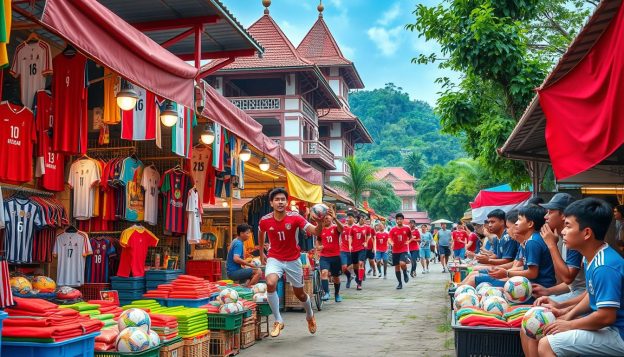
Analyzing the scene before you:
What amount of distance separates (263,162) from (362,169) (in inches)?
1048

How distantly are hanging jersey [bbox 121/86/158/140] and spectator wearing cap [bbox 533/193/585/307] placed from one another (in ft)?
19.1

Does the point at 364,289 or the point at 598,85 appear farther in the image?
the point at 364,289

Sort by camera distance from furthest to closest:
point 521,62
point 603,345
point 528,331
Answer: point 521,62 → point 528,331 → point 603,345

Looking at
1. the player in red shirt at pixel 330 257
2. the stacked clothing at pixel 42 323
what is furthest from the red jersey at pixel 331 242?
the stacked clothing at pixel 42 323

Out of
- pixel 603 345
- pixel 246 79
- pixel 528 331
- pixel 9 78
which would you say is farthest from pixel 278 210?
pixel 246 79

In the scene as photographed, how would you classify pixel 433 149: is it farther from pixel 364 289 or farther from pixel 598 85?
pixel 598 85

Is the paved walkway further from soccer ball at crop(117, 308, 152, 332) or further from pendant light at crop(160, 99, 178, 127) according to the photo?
pendant light at crop(160, 99, 178, 127)

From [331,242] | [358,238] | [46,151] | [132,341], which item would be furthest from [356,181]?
[132,341]

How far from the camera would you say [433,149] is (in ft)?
381

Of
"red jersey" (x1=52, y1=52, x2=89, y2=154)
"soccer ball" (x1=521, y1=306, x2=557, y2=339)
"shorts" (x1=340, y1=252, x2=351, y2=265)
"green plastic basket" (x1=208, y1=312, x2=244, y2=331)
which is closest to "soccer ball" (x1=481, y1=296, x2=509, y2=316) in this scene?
"soccer ball" (x1=521, y1=306, x2=557, y2=339)

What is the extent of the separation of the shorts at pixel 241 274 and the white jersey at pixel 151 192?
5.53 ft

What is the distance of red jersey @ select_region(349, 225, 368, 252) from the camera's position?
1754 cm

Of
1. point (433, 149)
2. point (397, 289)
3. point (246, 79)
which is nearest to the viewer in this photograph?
point (397, 289)

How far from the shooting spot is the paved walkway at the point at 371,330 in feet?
26.8
